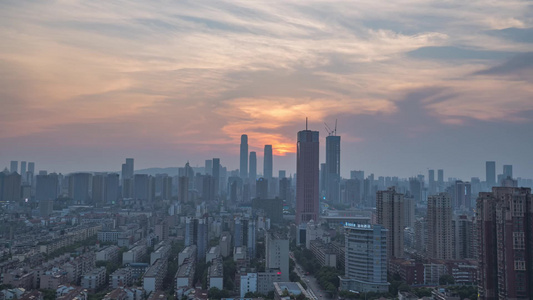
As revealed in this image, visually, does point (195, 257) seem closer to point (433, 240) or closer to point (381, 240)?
point (381, 240)

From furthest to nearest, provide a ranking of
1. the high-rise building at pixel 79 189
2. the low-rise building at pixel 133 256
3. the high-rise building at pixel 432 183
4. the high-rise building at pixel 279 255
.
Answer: the high-rise building at pixel 432 183 < the high-rise building at pixel 79 189 < the low-rise building at pixel 133 256 < the high-rise building at pixel 279 255

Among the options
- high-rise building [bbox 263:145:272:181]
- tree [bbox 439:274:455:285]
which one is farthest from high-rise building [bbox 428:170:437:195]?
tree [bbox 439:274:455:285]

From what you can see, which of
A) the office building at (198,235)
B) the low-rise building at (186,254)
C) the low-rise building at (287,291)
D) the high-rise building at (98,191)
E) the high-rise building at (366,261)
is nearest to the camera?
the low-rise building at (287,291)

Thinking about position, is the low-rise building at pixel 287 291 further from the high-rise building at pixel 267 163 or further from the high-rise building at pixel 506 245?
the high-rise building at pixel 267 163

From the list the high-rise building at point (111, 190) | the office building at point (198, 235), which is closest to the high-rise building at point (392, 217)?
the office building at point (198, 235)

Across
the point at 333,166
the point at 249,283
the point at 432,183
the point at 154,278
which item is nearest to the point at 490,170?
the point at 432,183

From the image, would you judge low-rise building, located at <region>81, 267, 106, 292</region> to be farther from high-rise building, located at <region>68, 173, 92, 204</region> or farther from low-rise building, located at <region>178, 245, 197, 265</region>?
high-rise building, located at <region>68, 173, 92, 204</region>
